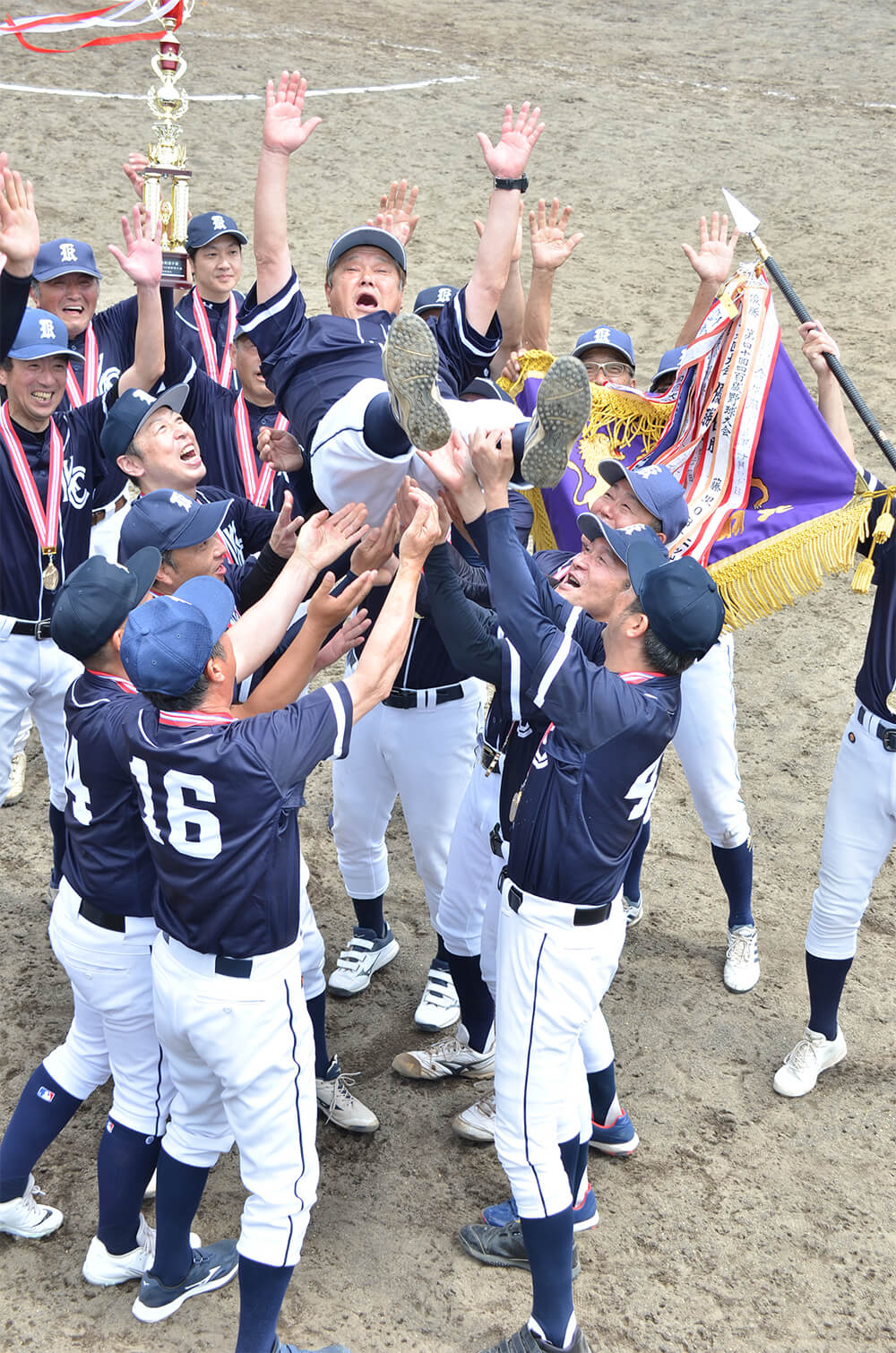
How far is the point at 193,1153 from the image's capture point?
10.7 ft

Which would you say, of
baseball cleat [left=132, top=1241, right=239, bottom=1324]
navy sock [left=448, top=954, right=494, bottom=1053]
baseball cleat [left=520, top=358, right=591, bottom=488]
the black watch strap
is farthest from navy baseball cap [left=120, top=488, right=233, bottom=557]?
baseball cleat [left=132, top=1241, right=239, bottom=1324]

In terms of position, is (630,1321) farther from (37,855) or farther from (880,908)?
(37,855)

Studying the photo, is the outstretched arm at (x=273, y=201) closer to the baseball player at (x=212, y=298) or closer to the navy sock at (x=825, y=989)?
the baseball player at (x=212, y=298)

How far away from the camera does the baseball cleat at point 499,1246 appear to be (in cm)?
366

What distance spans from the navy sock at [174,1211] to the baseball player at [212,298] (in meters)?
4.07

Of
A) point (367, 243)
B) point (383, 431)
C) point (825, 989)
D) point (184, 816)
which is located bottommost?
point (825, 989)

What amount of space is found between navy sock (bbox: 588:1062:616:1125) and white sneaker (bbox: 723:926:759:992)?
1.09 m

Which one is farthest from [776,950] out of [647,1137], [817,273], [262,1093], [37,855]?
[817,273]

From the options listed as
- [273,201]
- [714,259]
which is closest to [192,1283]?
[273,201]

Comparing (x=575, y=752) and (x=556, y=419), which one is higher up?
(x=556, y=419)

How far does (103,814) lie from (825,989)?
8.13 feet

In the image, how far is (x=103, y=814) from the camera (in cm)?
329

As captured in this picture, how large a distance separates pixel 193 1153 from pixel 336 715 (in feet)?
3.84

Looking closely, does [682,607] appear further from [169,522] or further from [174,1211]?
[174,1211]
